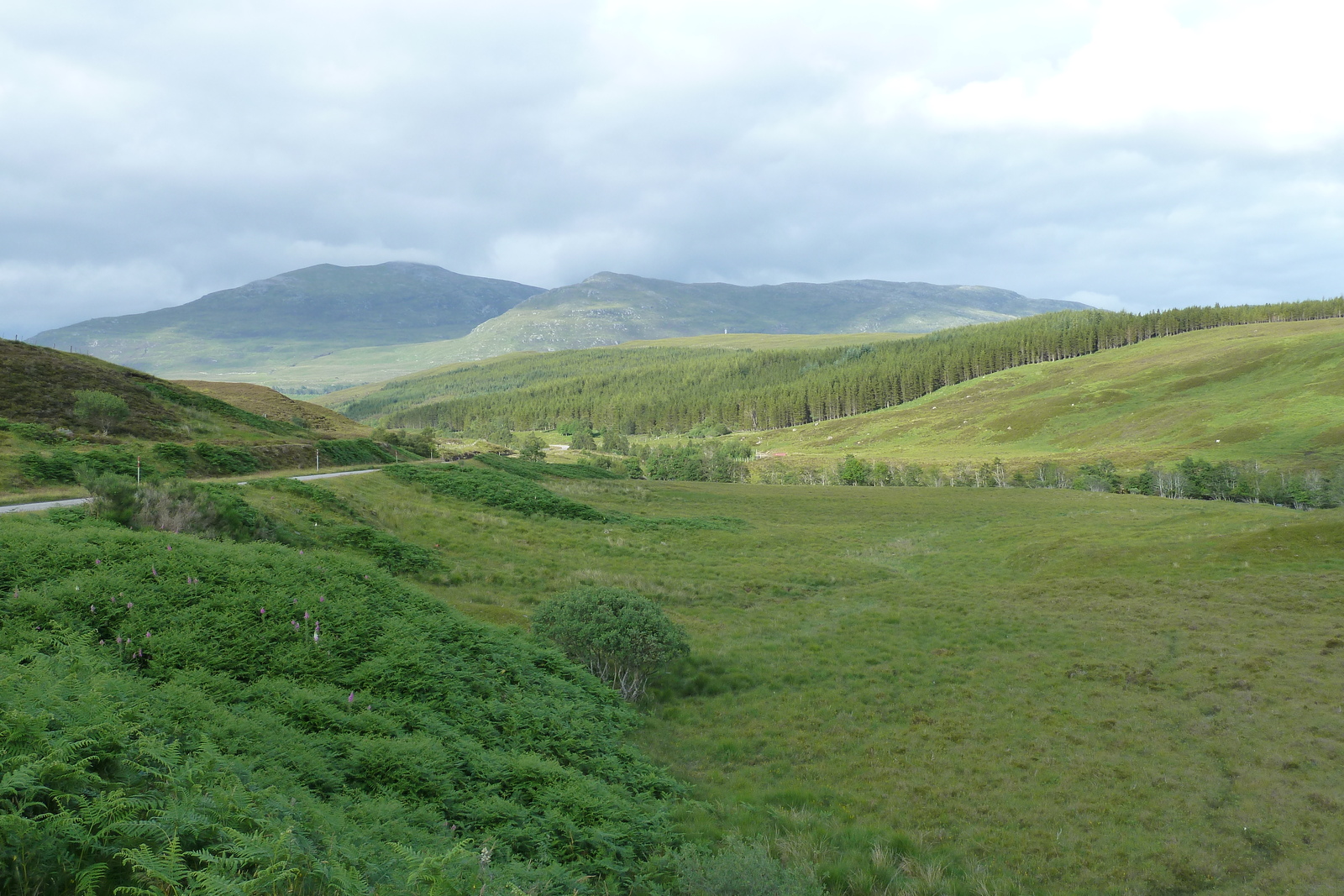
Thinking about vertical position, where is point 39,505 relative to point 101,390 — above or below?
below

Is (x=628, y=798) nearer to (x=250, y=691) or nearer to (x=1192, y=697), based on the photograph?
(x=250, y=691)

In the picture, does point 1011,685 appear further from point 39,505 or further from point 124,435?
point 124,435

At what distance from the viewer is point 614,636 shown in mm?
16547

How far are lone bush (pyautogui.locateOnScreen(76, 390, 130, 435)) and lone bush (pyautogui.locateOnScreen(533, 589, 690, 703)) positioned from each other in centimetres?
3087

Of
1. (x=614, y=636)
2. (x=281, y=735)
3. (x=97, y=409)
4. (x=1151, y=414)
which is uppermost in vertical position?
(x=97, y=409)

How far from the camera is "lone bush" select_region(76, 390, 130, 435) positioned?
32.6m

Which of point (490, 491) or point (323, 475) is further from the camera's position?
point (490, 491)

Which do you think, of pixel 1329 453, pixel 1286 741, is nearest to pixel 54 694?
pixel 1286 741

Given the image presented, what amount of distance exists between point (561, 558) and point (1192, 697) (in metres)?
23.7

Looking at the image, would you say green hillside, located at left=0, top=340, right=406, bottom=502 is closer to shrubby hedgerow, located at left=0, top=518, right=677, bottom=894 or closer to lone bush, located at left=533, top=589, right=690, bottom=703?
shrubby hedgerow, located at left=0, top=518, right=677, bottom=894

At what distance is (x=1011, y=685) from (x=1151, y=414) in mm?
166584

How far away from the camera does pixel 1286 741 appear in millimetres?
13750

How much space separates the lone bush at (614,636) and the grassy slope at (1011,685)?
1327mm

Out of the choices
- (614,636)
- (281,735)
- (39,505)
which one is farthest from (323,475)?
(281,735)
